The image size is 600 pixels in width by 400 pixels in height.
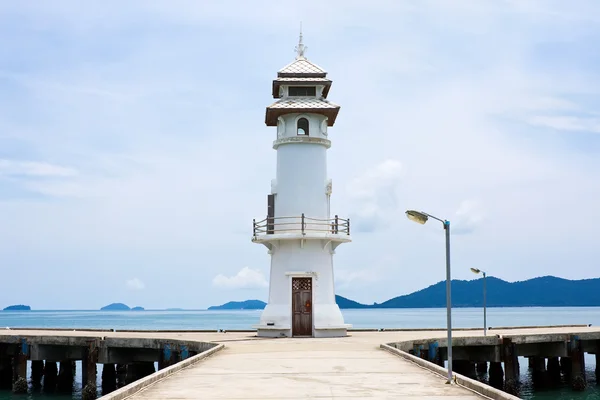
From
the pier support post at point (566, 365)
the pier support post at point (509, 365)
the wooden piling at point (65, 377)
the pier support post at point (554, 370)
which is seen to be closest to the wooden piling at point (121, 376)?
the wooden piling at point (65, 377)

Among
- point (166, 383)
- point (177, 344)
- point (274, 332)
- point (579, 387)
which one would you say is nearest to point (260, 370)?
point (166, 383)

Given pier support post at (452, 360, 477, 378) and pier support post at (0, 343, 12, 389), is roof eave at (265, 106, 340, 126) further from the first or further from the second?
pier support post at (0, 343, 12, 389)

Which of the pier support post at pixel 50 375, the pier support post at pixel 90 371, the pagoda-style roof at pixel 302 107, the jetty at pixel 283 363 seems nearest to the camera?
the jetty at pixel 283 363

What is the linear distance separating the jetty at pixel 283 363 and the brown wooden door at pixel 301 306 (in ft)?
4.72

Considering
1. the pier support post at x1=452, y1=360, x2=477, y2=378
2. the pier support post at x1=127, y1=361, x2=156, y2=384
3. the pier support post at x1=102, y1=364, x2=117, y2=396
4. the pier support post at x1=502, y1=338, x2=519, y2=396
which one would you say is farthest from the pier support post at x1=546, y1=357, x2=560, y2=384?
the pier support post at x1=102, y1=364, x2=117, y2=396

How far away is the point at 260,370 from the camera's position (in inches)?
642

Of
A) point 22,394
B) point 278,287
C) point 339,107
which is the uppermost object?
point 339,107

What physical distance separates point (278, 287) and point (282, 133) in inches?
261

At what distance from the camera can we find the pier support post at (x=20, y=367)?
28.6 metres

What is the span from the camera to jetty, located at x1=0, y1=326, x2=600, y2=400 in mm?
13000

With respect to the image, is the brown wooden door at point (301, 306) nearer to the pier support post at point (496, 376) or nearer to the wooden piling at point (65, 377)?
the pier support post at point (496, 376)

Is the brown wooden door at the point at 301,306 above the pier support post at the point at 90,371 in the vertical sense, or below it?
above

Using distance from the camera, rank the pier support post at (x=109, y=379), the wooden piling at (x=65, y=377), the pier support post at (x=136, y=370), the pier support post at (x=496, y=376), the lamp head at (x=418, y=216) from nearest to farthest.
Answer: the lamp head at (x=418, y=216), the pier support post at (x=136, y=370), the pier support post at (x=109, y=379), the pier support post at (x=496, y=376), the wooden piling at (x=65, y=377)

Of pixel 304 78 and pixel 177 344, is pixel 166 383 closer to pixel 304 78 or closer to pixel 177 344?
pixel 177 344
